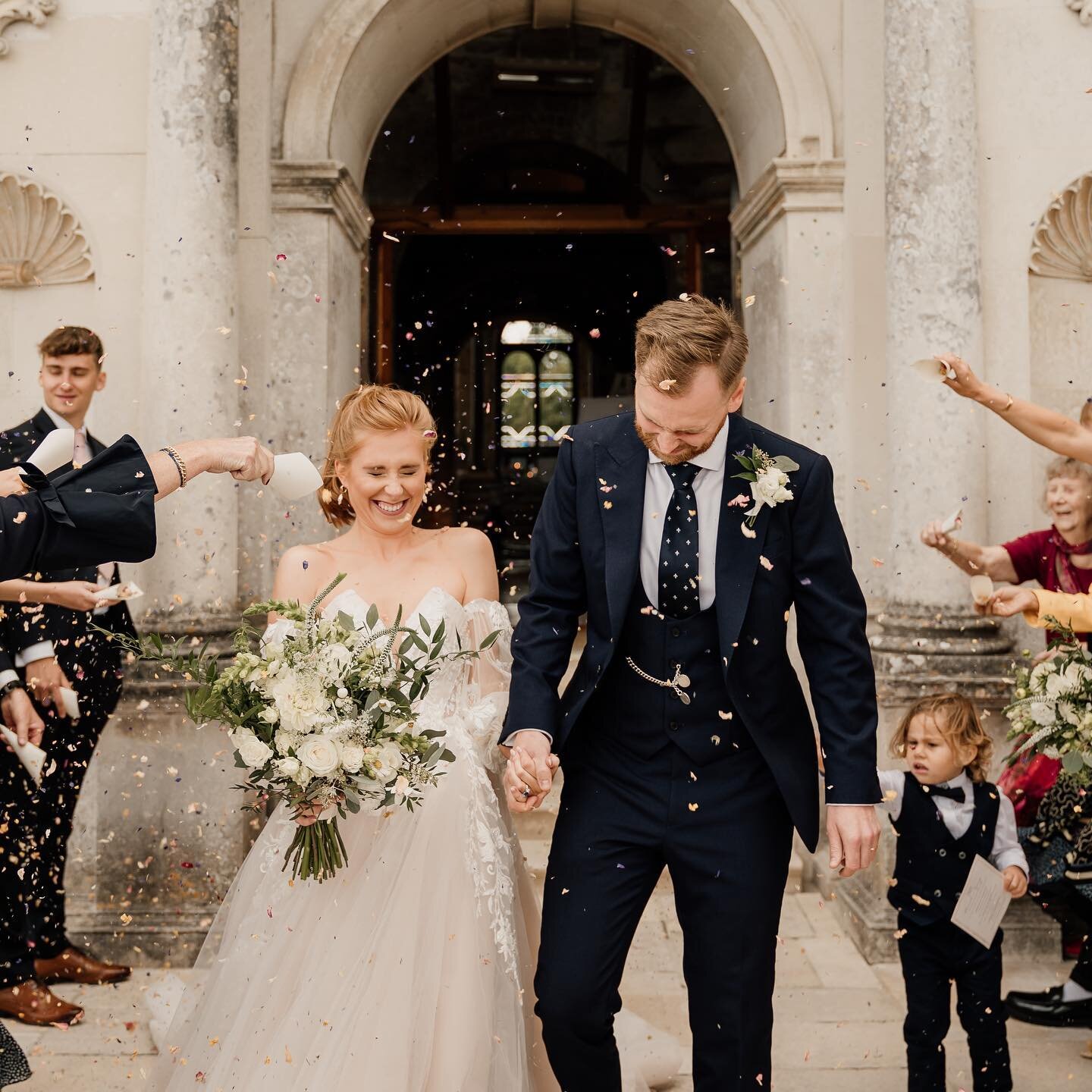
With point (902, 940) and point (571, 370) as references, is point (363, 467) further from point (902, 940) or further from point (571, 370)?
point (571, 370)

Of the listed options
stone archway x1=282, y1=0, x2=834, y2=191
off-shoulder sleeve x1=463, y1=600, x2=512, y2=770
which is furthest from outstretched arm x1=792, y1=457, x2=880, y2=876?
stone archway x1=282, y1=0, x2=834, y2=191

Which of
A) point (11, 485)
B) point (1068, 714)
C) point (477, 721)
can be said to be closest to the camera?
point (11, 485)

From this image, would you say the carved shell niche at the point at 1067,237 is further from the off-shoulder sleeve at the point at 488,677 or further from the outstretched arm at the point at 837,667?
the off-shoulder sleeve at the point at 488,677

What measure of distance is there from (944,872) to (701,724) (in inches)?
54.3

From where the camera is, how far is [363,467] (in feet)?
11.3

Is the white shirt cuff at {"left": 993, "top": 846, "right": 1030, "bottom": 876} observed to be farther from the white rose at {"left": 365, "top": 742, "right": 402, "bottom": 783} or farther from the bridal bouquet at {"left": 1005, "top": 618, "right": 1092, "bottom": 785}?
the white rose at {"left": 365, "top": 742, "right": 402, "bottom": 783}

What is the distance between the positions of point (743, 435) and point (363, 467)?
1.10 metres

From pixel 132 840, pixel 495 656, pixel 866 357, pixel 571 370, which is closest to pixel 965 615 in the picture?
pixel 866 357

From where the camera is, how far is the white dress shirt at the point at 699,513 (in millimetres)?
2869

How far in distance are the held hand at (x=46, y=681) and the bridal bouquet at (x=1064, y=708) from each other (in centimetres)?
344

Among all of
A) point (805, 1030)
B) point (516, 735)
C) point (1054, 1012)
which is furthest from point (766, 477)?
point (1054, 1012)

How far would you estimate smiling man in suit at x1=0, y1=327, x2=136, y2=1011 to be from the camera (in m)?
4.63

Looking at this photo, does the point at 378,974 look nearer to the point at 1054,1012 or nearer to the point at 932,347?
the point at 1054,1012

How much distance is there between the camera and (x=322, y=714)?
284 cm
